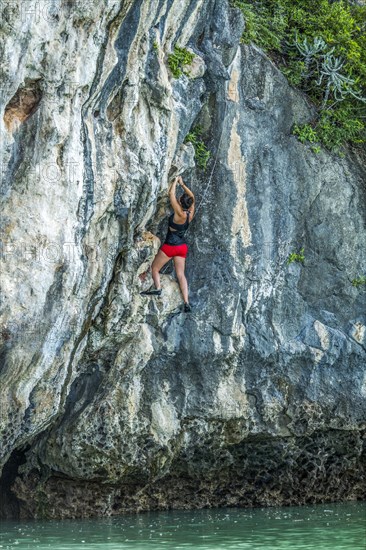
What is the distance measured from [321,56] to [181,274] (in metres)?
4.22

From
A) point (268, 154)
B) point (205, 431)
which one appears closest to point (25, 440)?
point (205, 431)

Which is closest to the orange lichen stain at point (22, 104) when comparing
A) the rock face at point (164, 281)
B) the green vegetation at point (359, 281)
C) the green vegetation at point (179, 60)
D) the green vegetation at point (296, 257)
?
the rock face at point (164, 281)

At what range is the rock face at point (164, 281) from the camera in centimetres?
1289

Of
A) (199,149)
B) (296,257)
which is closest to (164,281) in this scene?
(199,149)

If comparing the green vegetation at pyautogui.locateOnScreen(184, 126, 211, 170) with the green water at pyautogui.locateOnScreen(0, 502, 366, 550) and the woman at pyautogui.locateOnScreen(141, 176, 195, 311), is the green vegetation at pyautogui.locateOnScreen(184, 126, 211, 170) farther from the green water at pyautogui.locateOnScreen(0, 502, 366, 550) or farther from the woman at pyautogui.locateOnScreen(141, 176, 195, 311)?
the green water at pyautogui.locateOnScreen(0, 502, 366, 550)

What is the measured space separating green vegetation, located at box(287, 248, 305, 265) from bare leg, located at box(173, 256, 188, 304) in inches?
72.3

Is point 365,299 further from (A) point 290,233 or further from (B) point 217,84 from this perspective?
(B) point 217,84

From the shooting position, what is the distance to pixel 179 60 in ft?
48.9

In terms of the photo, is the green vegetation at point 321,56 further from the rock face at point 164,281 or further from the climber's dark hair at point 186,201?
the climber's dark hair at point 186,201

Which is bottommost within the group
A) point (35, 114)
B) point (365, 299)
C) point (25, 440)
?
point (25, 440)

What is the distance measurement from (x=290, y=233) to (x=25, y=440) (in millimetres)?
5030

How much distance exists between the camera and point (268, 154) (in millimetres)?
16406

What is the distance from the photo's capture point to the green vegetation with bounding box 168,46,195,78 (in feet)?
48.5

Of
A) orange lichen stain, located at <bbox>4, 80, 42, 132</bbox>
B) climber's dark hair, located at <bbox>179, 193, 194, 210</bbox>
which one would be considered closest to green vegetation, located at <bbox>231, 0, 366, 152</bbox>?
climber's dark hair, located at <bbox>179, 193, 194, 210</bbox>
